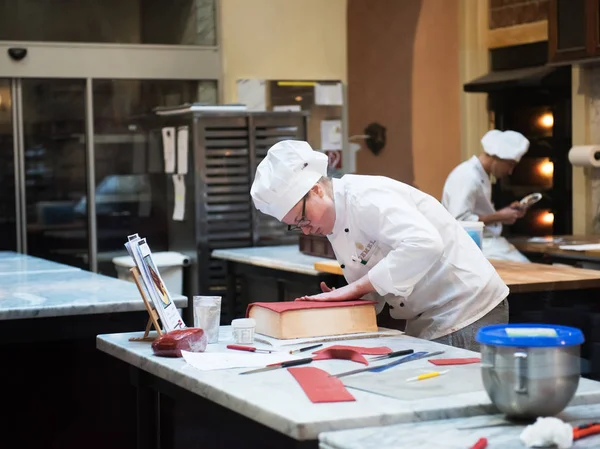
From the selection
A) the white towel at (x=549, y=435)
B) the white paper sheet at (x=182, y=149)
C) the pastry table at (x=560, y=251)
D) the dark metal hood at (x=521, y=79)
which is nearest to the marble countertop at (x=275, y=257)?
the white paper sheet at (x=182, y=149)

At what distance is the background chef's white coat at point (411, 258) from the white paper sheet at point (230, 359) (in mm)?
523

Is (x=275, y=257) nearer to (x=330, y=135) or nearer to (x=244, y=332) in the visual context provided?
(x=330, y=135)

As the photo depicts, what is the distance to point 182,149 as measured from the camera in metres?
6.94

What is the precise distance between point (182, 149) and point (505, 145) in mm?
2211

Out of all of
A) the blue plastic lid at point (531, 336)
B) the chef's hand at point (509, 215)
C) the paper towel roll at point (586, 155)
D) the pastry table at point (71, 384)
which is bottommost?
the pastry table at point (71, 384)

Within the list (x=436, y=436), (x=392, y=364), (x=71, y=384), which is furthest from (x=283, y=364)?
(x=71, y=384)

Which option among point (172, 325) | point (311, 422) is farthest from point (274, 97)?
point (311, 422)

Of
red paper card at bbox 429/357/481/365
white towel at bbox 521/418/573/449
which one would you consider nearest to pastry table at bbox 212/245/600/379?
red paper card at bbox 429/357/481/365

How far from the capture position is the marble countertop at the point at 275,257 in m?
5.35

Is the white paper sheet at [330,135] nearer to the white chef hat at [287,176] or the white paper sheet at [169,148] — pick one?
the white paper sheet at [169,148]

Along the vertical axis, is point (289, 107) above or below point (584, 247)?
above

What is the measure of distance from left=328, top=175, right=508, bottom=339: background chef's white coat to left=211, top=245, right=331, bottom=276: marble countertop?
1.71 m

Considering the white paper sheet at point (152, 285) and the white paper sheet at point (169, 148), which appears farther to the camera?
the white paper sheet at point (169, 148)

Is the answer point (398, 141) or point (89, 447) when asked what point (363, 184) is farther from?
point (398, 141)
